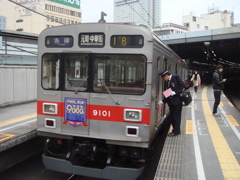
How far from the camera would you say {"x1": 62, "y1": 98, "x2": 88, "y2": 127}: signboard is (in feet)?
15.3

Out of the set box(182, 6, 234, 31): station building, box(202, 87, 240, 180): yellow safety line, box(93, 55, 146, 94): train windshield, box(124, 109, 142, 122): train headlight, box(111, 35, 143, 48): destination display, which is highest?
box(182, 6, 234, 31): station building

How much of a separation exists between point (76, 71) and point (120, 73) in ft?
2.79

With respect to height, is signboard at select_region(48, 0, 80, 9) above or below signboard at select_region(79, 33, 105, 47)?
above

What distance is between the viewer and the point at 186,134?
244 inches

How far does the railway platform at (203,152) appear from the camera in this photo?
13.7 feet

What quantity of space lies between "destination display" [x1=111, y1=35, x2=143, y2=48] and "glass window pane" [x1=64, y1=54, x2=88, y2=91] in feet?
1.96

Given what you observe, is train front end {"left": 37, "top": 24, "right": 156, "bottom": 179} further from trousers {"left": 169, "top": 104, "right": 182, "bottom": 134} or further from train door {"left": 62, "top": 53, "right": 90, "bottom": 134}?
trousers {"left": 169, "top": 104, "right": 182, "bottom": 134}

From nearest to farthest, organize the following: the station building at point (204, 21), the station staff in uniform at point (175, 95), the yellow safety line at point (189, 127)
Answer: the station staff in uniform at point (175, 95) < the yellow safety line at point (189, 127) < the station building at point (204, 21)

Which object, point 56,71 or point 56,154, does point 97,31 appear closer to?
point 56,71

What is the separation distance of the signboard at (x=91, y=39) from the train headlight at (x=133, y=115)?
4.14ft

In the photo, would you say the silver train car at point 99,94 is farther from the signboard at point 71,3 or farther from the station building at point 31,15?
the signboard at point 71,3

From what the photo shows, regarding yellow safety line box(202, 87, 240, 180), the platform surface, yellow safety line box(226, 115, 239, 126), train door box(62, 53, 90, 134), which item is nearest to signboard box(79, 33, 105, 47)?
train door box(62, 53, 90, 134)

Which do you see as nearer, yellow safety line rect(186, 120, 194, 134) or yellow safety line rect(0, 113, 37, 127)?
yellow safety line rect(186, 120, 194, 134)

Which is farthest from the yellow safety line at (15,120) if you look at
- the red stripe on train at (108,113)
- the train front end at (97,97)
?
the red stripe on train at (108,113)
